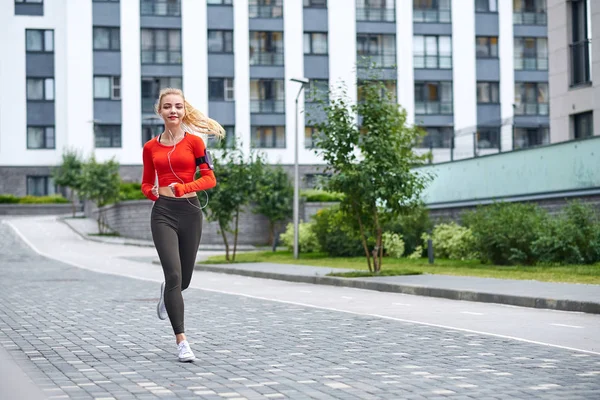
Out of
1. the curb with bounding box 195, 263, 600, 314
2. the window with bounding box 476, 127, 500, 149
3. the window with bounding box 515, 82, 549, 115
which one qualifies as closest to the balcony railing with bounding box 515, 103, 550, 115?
the window with bounding box 515, 82, 549, 115

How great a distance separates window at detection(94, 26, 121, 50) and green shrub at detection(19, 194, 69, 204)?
1176 centimetres

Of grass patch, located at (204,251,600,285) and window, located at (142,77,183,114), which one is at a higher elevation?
window, located at (142,77,183,114)

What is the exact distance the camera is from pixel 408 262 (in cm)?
2802

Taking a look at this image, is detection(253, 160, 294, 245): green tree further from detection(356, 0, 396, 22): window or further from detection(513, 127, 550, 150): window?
detection(513, 127, 550, 150): window

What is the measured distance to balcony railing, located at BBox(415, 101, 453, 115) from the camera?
69.2 m

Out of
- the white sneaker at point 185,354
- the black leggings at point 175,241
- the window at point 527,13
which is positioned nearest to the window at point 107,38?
the window at point 527,13

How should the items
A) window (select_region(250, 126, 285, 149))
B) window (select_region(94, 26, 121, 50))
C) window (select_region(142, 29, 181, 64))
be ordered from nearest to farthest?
1. window (select_region(94, 26, 121, 50))
2. window (select_region(142, 29, 181, 64))
3. window (select_region(250, 126, 285, 149))

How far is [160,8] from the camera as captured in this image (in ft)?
221

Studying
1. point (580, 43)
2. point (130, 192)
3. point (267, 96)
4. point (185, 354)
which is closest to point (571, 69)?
point (580, 43)

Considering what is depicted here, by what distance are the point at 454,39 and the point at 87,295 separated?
54.9 meters

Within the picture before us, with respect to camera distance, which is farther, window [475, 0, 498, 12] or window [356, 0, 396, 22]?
window [475, 0, 498, 12]

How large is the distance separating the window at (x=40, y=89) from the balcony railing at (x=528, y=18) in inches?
1262

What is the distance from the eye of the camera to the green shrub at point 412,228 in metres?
30.7

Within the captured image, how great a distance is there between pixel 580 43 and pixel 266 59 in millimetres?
39050
